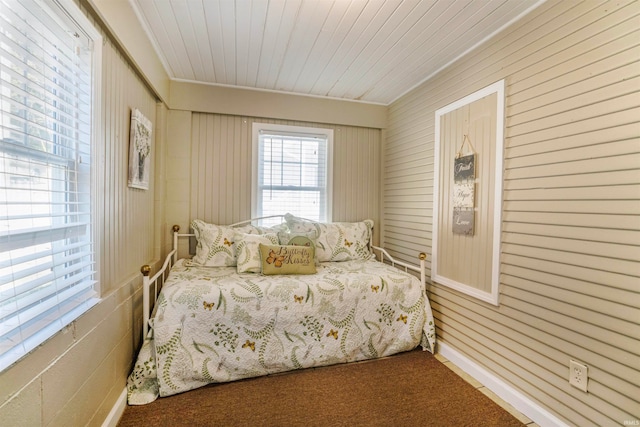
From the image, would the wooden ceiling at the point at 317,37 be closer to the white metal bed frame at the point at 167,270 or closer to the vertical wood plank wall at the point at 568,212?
the vertical wood plank wall at the point at 568,212

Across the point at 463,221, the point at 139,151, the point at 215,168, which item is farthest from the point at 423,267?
the point at 139,151

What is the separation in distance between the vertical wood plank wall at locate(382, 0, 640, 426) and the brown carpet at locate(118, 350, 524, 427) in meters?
0.34

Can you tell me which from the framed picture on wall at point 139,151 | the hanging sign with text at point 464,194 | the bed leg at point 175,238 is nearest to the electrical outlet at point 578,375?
the hanging sign with text at point 464,194

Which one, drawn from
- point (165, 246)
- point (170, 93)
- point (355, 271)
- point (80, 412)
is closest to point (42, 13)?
point (80, 412)

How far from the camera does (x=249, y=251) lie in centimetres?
241

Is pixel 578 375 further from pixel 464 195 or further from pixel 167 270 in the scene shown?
pixel 167 270

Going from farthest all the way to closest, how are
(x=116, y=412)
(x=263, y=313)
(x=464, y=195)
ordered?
(x=464, y=195)
(x=263, y=313)
(x=116, y=412)

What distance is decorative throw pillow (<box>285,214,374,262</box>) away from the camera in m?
2.83

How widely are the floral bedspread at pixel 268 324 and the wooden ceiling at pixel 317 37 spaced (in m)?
1.70

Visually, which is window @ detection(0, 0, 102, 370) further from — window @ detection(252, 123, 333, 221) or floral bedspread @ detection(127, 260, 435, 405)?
window @ detection(252, 123, 333, 221)

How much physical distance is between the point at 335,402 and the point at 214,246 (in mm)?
1534

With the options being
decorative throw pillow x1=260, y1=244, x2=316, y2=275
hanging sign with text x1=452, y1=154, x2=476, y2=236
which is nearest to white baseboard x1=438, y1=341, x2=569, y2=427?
hanging sign with text x1=452, y1=154, x2=476, y2=236

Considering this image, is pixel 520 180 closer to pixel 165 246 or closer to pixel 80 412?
pixel 80 412

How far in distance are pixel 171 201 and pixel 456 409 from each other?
276cm
